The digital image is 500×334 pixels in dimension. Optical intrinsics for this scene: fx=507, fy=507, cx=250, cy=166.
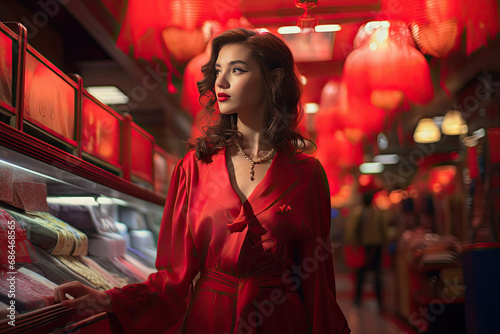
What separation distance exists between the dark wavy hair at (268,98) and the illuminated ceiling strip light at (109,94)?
165cm

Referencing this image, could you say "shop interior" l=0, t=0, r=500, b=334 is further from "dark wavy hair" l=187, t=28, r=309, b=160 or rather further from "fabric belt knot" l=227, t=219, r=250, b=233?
"fabric belt knot" l=227, t=219, r=250, b=233

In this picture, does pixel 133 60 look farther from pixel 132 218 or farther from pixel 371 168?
pixel 371 168

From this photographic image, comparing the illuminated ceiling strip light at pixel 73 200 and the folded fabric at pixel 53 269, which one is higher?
the illuminated ceiling strip light at pixel 73 200

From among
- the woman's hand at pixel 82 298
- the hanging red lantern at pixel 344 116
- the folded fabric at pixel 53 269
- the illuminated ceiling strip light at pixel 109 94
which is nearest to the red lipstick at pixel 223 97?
the woman's hand at pixel 82 298

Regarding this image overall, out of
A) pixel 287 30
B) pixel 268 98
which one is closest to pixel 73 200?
pixel 268 98

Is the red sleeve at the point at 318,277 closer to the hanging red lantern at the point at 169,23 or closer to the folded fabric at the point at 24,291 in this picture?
the folded fabric at the point at 24,291

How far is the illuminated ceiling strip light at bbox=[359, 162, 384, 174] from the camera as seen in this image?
20.4 metres

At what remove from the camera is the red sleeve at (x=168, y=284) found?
1356mm

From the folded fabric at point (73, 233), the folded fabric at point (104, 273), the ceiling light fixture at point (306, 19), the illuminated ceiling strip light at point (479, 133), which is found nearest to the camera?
the folded fabric at point (73, 233)

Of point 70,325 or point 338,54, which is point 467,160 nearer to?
→ point 338,54

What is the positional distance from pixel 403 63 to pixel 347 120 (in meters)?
1.53

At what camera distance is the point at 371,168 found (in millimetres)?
21141

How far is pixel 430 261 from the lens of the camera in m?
4.84

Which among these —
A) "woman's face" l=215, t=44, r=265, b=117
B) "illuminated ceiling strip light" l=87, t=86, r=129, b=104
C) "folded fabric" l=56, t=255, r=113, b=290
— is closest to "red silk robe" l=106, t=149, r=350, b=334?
"woman's face" l=215, t=44, r=265, b=117
